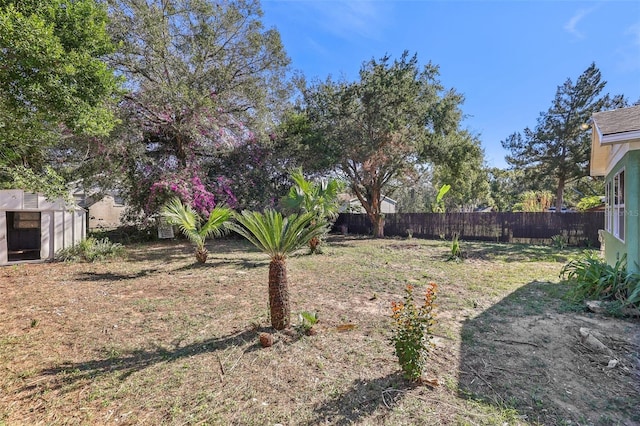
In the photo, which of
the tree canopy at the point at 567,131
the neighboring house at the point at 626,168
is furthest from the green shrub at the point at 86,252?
the tree canopy at the point at 567,131

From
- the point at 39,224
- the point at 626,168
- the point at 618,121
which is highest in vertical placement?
the point at 618,121

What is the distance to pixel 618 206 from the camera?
6004 millimetres

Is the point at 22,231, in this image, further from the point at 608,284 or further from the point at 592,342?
the point at 608,284

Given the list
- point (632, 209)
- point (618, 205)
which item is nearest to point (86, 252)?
point (632, 209)

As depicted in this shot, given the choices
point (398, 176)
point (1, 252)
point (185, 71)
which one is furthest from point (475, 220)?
point (1, 252)

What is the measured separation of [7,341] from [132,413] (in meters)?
2.57

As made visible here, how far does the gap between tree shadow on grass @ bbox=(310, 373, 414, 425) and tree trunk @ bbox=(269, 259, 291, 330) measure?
4.46ft

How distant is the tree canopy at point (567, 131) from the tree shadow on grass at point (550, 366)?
17.0 metres

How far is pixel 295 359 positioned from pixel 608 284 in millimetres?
5395

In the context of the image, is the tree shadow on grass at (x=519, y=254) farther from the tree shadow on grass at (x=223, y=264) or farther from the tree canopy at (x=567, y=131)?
the tree canopy at (x=567, y=131)

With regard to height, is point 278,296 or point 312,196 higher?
point 312,196

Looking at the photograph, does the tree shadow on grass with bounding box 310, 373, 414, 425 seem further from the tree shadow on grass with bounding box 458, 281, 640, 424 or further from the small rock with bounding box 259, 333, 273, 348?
the small rock with bounding box 259, 333, 273, 348

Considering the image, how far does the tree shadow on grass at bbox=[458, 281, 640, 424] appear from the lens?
→ 96.9 inches

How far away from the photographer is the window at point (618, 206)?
562cm
